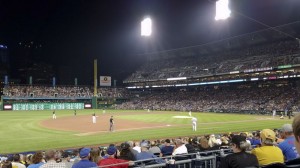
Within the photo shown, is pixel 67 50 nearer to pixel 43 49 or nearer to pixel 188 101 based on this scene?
pixel 43 49

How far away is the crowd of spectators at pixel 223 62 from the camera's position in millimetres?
63994

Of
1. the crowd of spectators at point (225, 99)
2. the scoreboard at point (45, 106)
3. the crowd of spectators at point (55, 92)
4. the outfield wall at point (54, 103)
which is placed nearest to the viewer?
the crowd of spectators at point (225, 99)

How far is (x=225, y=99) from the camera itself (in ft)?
235

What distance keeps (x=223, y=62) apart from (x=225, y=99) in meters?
12.2

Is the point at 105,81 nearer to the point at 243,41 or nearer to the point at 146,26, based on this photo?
the point at 146,26

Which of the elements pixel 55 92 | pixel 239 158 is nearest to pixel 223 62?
pixel 55 92

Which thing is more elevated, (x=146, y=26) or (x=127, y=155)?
(x=146, y=26)

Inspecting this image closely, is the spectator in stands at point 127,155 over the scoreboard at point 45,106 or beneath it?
over

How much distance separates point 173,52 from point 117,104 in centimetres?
2540

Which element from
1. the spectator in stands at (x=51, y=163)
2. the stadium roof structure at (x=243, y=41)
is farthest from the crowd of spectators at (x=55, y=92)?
the spectator in stands at (x=51, y=163)

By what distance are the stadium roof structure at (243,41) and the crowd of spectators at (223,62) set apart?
1.26 m

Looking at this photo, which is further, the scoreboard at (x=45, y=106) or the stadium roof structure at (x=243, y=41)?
the scoreboard at (x=45, y=106)

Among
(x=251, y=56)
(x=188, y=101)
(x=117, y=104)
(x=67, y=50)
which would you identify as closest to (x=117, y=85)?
(x=117, y=104)

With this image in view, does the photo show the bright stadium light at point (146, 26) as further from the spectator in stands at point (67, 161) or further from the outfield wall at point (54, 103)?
the spectator in stands at point (67, 161)
